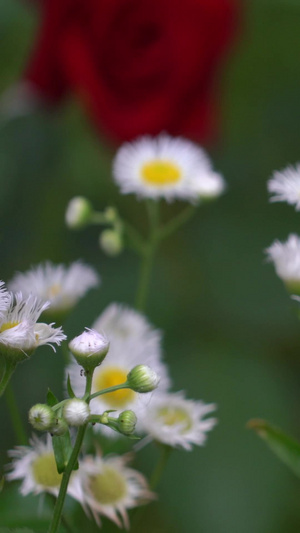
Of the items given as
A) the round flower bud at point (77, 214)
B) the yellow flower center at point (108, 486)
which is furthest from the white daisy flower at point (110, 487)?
the round flower bud at point (77, 214)

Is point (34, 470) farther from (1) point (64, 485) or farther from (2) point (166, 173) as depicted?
(2) point (166, 173)

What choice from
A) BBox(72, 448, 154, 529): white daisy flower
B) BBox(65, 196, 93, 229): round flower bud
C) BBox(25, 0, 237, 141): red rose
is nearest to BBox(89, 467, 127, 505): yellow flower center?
BBox(72, 448, 154, 529): white daisy flower

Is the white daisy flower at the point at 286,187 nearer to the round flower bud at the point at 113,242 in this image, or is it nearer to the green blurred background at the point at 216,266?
the round flower bud at the point at 113,242

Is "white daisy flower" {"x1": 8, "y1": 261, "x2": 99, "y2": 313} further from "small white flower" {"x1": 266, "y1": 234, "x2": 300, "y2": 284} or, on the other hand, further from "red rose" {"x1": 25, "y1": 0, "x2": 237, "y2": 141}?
"red rose" {"x1": 25, "y1": 0, "x2": 237, "y2": 141}

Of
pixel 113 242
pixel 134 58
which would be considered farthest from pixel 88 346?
pixel 134 58

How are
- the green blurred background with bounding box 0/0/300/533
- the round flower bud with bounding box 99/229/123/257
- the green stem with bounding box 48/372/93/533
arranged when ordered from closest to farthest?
the green stem with bounding box 48/372/93/533 → the round flower bud with bounding box 99/229/123/257 → the green blurred background with bounding box 0/0/300/533
